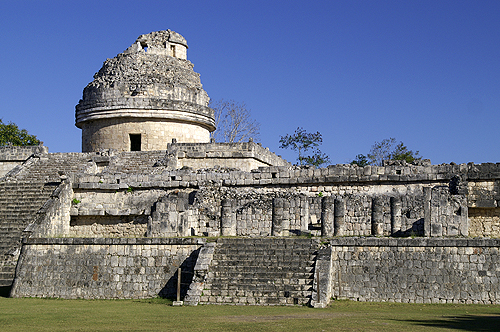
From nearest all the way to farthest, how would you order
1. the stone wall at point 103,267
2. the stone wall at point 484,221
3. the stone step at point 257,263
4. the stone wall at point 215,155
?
the stone step at point 257,263, the stone wall at point 103,267, the stone wall at point 484,221, the stone wall at point 215,155

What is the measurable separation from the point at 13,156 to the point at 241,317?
1792 centimetres

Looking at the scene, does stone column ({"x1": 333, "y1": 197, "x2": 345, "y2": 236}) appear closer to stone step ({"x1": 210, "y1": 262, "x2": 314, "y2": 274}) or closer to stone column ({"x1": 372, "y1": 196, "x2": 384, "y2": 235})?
stone column ({"x1": 372, "y1": 196, "x2": 384, "y2": 235})

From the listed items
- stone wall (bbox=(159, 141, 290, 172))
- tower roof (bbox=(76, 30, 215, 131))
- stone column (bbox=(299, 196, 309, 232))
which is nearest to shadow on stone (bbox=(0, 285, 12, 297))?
stone wall (bbox=(159, 141, 290, 172))

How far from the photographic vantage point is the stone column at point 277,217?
61.2ft

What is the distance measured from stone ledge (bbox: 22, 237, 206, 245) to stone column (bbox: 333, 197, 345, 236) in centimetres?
378

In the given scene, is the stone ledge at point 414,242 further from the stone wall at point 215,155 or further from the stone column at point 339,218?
the stone wall at point 215,155

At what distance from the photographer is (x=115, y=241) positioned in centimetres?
1738

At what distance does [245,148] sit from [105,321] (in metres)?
13.0

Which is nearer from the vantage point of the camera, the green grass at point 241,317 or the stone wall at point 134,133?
the green grass at point 241,317

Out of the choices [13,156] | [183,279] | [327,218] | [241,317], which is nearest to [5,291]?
[183,279]

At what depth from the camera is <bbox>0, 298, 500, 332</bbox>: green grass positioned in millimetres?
11523

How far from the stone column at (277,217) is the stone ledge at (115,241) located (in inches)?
100

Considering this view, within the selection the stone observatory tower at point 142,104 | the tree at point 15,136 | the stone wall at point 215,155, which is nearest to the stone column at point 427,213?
the stone wall at point 215,155

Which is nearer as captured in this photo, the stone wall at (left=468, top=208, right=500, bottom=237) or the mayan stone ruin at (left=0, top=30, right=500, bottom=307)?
the mayan stone ruin at (left=0, top=30, right=500, bottom=307)
